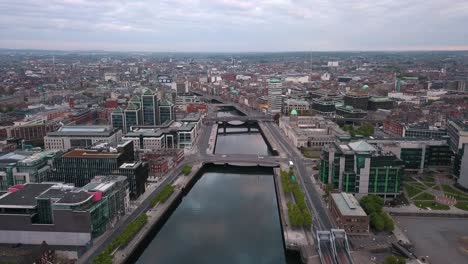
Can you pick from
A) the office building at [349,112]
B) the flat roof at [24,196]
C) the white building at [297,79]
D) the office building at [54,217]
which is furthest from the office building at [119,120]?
the white building at [297,79]

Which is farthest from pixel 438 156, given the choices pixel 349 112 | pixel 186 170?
pixel 349 112

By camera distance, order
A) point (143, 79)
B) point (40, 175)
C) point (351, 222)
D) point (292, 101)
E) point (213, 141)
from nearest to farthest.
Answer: point (351, 222) < point (40, 175) < point (213, 141) < point (292, 101) < point (143, 79)

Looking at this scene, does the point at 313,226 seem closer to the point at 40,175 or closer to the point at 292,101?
the point at 40,175

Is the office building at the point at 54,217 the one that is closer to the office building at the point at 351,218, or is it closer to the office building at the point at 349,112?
the office building at the point at 351,218

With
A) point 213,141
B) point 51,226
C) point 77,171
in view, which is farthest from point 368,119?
point 51,226

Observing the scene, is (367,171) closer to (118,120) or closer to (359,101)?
(118,120)

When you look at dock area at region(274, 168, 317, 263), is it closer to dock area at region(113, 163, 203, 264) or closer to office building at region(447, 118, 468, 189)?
dock area at region(113, 163, 203, 264)
